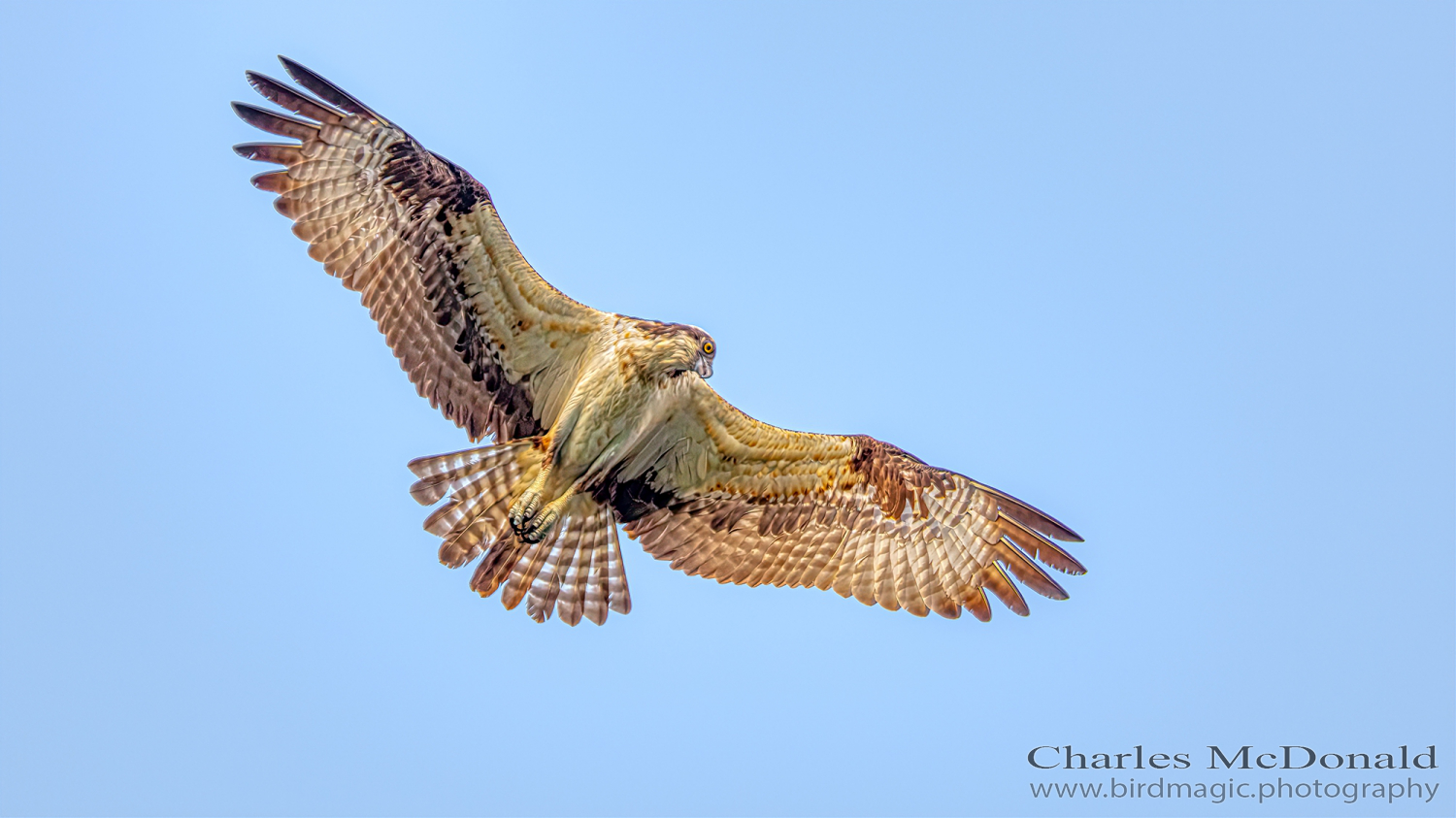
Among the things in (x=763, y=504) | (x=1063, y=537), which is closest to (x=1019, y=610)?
(x=1063, y=537)

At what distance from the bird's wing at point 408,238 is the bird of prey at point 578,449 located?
0.6 inches

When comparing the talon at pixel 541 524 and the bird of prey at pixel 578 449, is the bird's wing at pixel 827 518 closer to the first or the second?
the bird of prey at pixel 578 449

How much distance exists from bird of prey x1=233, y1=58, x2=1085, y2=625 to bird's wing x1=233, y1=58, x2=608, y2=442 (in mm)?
14

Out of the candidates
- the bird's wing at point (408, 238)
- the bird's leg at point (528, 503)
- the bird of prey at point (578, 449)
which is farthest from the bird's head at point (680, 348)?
the bird's leg at point (528, 503)

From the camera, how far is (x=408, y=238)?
38.0 feet

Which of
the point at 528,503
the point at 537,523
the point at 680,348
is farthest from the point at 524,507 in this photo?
the point at 680,348

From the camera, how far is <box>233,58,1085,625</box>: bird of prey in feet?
37.9

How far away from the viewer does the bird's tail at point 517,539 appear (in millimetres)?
11602

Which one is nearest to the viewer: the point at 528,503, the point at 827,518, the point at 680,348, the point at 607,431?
the point at 680,348

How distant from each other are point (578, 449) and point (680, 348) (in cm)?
111

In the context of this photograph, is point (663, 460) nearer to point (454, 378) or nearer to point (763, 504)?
point (763, 504)

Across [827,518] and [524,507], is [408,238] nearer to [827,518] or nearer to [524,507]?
[524,507]

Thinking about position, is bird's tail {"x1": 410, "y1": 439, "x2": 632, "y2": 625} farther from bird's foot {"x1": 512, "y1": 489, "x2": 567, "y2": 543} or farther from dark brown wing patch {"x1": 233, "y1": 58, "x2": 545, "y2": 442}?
dark brown wing patch {"x1": 233, "y1": 58, "x2": 545, "y2": 442}

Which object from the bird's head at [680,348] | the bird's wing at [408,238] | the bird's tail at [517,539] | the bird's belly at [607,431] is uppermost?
the bird's wing at [408,238]
